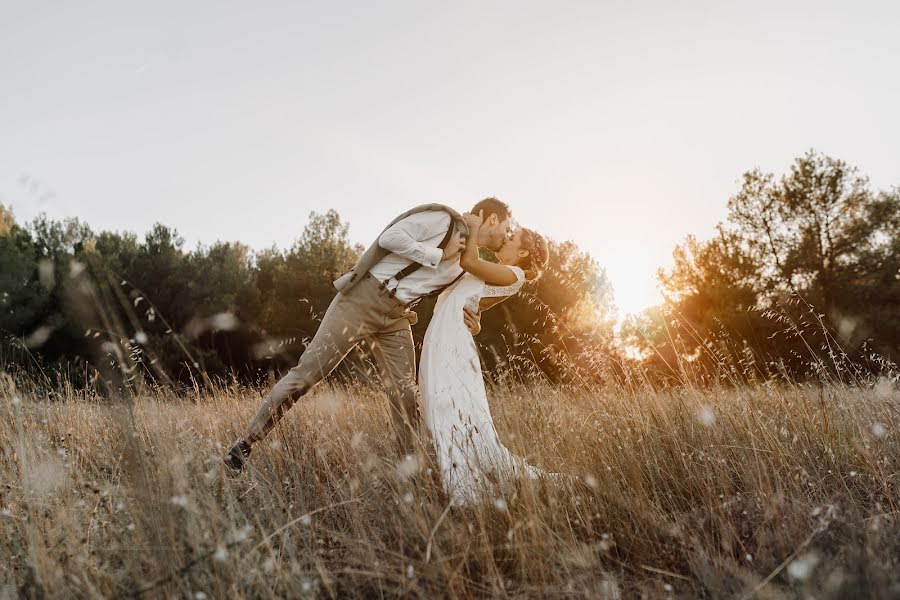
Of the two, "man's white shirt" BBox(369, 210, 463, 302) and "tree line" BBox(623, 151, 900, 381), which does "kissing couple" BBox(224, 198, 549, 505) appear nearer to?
"man's white shirt" BBox(369, 210, 463, 302)

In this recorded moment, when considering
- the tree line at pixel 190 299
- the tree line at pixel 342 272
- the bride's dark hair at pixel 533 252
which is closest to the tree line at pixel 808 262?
the tree line at pixel 342 272

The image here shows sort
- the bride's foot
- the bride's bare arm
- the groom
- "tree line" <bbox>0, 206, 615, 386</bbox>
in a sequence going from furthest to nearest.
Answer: "tree line" <bbox>0, 206, 615, 386</bbox> < the bride's bare arm < the groom < the bride's foot

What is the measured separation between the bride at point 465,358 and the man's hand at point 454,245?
0.15 ft

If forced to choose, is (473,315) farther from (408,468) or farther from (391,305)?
(408,468)

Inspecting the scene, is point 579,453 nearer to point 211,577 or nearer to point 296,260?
point 211,577

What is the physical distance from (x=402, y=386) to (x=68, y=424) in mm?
2767

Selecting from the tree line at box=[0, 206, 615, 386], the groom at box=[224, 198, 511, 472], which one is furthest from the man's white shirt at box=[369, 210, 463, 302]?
the tree line at box=[0, 206, 615, 386]

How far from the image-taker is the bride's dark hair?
4.17m

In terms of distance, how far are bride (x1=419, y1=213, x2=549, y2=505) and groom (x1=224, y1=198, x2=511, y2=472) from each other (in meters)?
0.13

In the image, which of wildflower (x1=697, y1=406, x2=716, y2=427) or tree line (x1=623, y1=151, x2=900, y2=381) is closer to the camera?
wildflower (x1=697, y1=406, x2=716, y2=427)

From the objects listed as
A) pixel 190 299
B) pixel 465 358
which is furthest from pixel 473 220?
pixel 190 299

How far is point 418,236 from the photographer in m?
3.79

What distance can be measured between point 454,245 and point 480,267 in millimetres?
263

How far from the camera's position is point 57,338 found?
15.0 metres
